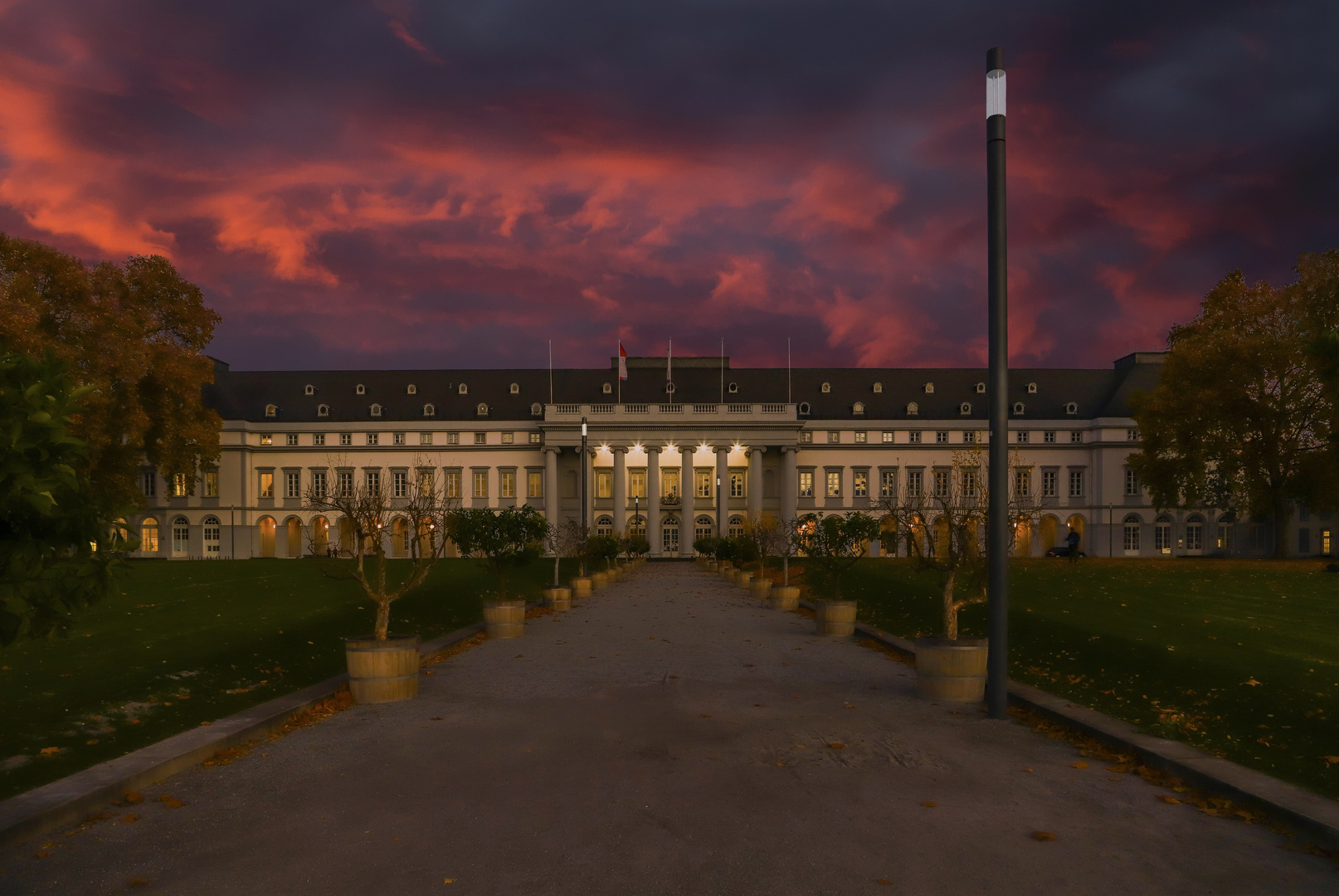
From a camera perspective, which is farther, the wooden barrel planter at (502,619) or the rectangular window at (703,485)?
the rectangular window at (703,485)

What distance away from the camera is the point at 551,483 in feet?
273

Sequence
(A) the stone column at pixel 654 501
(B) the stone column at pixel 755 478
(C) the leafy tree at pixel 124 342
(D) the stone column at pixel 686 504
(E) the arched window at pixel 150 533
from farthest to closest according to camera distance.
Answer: (E) the arched window at pixel 150 533, (B) the stone column at pixel 755 478, (D) the stone column at pixel 686 504, (A) the stone column at pixel 654 501, (C) the leafy tree at pixel 124 342

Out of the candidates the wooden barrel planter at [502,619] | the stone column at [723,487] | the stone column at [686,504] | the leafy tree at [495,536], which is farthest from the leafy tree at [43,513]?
the stone column at [686,504]

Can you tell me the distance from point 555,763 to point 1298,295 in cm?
5029

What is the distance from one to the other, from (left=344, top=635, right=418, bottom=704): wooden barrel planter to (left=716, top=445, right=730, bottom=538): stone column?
6468 cm

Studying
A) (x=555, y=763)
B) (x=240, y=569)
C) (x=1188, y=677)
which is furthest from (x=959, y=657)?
(x=240, y=569)

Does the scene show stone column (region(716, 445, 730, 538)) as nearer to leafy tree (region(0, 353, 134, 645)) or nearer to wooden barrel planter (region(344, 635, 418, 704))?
wooden barrel planter (region(344, 635, 418, 704))

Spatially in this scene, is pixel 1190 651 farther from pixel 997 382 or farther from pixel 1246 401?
pixel 1246 401

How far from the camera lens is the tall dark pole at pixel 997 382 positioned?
1092cm

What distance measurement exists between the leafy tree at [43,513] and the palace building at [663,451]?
239ft

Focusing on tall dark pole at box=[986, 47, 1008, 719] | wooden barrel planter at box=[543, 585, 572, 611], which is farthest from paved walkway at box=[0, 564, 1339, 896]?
wooden barrel planter at box=[543, 585, 572, 611]

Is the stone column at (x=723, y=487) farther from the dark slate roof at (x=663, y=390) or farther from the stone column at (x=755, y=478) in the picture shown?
the dark slate roof at (x=663, y=390)

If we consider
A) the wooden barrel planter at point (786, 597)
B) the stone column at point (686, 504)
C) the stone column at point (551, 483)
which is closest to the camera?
the wooden barrel planter at point (786, 597)

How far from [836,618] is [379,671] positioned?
11.9 metres
